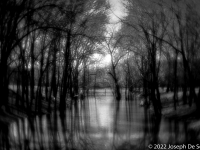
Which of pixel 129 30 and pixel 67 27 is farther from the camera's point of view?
pixel 129 30

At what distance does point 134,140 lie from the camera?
10.5m

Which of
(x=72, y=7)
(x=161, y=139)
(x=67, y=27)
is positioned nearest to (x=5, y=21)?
(x=72, y=7)

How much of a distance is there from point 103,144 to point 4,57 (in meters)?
10.4

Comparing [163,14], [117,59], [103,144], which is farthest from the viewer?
[117,59]

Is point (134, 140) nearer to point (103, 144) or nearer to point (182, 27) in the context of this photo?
point (103, 144)

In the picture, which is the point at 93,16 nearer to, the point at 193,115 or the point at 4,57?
the point at 4,57

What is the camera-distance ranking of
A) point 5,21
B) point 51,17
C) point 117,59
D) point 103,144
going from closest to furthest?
point 103,144, point 5,21, point 51,17, point 117,59

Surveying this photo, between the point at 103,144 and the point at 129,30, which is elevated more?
the point at 129,30

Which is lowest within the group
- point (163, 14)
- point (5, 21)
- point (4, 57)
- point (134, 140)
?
point (134, 140)

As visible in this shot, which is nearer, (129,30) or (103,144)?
(103,144)

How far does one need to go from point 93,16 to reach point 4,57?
12359 millimetres

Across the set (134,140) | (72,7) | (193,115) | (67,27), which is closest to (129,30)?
(67,27)

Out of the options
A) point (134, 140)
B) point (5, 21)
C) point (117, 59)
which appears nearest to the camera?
point (134, 140)

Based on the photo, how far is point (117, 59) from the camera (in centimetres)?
5091
